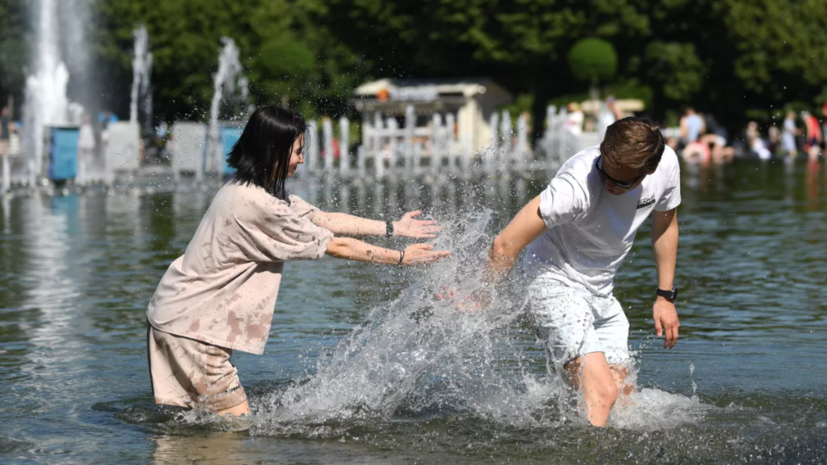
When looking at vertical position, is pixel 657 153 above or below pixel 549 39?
below

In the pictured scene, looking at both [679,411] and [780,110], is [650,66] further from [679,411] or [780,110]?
[679,411]

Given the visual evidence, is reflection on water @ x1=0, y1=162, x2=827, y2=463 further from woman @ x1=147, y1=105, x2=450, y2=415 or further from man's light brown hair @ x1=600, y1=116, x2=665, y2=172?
man's light brown hair @ x1=600, y1=116, x2=665, y2=172

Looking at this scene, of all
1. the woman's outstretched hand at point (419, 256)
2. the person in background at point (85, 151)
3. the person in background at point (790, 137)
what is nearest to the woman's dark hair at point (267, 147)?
the woman's outstretched hand at point (419, 256)

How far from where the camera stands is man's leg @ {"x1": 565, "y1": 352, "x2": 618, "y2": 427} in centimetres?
584

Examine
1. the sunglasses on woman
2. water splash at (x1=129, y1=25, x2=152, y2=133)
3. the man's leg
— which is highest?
water splash at (x1=129, y1=25, x2=152, y2=133)

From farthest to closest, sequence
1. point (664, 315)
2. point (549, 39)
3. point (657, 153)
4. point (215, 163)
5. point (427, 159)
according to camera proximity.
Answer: point (549, 39)
point (427, 159)
point (215, 163)
point (664, 315)
point (657, 153)

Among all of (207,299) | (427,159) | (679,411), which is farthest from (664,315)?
(427,159)

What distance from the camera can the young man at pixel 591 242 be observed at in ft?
18.5

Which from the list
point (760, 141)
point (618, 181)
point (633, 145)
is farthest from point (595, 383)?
point (760, 141)

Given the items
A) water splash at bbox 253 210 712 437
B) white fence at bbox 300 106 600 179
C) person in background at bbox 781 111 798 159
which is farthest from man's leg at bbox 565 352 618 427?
person in background at bbox 781 111 798 159

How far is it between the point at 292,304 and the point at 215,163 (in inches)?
841

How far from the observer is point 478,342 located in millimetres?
6688

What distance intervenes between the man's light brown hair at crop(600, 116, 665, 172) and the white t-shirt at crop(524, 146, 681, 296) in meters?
0.22

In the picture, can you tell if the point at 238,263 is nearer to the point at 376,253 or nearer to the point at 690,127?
the point at 376,253
